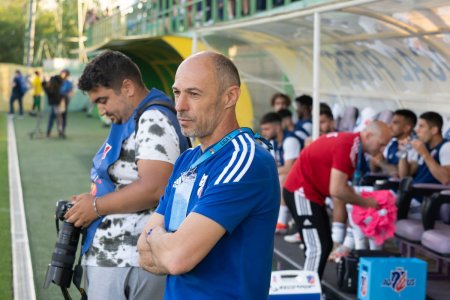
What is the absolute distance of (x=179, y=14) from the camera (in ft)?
67.3

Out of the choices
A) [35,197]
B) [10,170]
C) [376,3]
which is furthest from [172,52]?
[376,3]

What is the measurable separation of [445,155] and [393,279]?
1.96 m

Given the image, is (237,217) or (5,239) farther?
(5,239)

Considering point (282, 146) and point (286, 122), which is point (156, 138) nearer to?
point (282, 146)

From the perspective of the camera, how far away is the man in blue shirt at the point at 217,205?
2619mm

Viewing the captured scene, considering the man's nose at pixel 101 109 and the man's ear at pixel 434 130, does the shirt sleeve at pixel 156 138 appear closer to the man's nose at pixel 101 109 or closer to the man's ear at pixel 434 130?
the man's nose at pixel 101 109

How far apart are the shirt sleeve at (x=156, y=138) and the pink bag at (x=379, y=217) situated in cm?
421

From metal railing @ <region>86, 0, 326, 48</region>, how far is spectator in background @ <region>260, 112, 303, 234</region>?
6.05 ft

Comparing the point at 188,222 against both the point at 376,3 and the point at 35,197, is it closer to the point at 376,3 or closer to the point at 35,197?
the point at 376,3

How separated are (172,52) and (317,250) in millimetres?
7520

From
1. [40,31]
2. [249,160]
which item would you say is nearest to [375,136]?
[249,160]

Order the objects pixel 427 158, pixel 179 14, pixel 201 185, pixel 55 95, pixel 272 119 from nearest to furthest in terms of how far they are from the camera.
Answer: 1. pixel 201 185
2. pixel 427 158
3. pixel 272 119
4. pixel 179 14
5. pixel 55 95

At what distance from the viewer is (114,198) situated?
151 inches

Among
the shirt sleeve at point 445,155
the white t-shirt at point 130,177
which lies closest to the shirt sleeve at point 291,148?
the shirt sleeve at point 445,155
